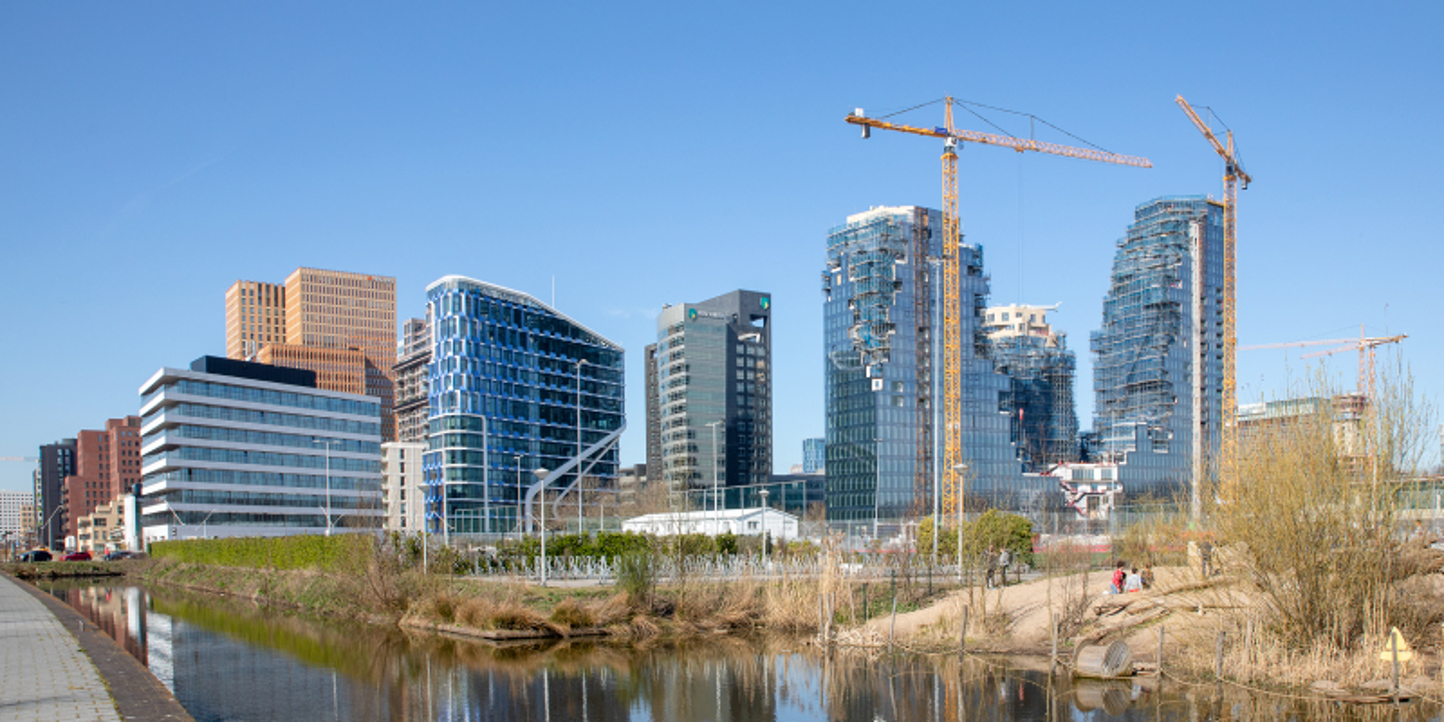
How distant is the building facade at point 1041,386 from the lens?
586 ft

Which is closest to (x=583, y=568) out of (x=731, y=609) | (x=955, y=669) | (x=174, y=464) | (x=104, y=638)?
(x=731, y=609)

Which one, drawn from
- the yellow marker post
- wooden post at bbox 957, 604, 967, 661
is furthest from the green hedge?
the yellow marker post

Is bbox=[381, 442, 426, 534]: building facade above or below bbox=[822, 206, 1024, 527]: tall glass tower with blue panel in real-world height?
below

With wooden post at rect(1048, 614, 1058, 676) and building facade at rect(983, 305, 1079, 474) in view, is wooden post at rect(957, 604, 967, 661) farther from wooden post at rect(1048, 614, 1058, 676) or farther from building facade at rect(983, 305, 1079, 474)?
building facade at rect(983, 305, 1079, 474)

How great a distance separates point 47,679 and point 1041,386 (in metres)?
175

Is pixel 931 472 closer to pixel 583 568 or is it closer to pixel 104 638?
pixel 583 568

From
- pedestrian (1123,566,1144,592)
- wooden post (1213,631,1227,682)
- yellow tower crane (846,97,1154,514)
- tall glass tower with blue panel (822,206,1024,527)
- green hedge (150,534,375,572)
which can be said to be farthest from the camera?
tall glass tower with blue panel (822,206,1024,527)

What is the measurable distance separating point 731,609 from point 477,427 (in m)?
108

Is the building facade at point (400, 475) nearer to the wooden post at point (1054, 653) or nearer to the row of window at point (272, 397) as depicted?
the row of window at point (272, 397)

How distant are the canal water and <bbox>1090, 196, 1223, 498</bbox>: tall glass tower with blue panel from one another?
480 ft

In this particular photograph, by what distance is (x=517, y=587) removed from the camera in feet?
111

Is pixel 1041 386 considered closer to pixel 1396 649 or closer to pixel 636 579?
pixel 636 579

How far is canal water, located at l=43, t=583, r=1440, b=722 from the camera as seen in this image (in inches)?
717

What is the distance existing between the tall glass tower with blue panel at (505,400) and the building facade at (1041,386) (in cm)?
6688
